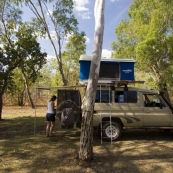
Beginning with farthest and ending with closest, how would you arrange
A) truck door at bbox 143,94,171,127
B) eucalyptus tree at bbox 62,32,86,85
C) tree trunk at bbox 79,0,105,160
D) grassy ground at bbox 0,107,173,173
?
eucalyptus tree at bbox 62,32,86,85 → truck door at bbox 143,94,171,127 → tree trunk at bbox 79,0,105,160 → grassy ground at bbox 0,107,173,173

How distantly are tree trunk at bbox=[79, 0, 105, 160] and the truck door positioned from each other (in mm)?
3241

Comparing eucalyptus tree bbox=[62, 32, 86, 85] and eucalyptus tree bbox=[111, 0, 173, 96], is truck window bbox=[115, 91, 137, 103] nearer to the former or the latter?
eucalyptus tree bbox=[111, 0, 173, 96]

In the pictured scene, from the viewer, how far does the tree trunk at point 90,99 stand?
514 centimetres

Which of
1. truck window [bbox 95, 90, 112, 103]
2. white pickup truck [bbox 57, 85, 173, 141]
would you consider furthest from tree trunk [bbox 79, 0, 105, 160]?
truck window [bbox 95, 90, 112, 103]

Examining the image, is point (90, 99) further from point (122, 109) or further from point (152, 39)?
point (152, 39)

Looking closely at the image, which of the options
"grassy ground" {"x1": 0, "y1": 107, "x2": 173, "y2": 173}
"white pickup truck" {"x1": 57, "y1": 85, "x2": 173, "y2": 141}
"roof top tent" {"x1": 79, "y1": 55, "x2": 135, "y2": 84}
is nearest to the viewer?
"grassy ground" {"x1": 0, "y1": 107, "x2": 173, "y2": 173}

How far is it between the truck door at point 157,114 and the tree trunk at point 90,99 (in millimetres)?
3241

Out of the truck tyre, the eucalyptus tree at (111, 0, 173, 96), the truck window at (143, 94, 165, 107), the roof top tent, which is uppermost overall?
the eucalyptus tree at (111, 0, 173, 96)

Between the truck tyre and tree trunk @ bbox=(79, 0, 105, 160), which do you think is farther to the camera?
the truck tyre

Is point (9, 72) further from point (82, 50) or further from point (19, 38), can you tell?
point (82, 50)

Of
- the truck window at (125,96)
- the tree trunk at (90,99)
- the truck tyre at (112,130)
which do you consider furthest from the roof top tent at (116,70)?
the tree trunk at (90,99)

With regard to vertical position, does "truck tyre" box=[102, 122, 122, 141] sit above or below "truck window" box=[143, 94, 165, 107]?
below

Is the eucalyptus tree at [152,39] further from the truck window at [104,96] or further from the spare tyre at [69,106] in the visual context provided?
the spare tyre at [69,106]

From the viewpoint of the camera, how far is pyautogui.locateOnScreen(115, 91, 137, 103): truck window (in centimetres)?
776
